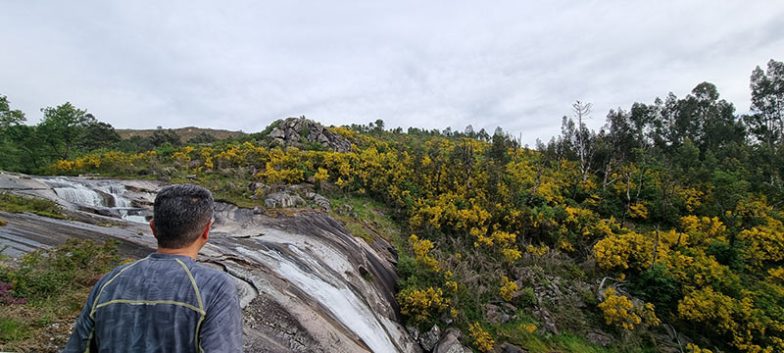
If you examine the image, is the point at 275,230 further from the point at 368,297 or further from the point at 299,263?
the point at 368,297

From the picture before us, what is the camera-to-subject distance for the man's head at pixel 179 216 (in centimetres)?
183

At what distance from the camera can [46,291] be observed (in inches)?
215

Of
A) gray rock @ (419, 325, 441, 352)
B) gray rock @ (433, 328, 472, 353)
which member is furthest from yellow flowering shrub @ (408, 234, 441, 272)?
gray rock @ (433, 328, 472, 353)

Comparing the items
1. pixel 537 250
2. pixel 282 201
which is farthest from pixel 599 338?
pixel 282 201

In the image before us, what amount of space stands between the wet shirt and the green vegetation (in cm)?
415

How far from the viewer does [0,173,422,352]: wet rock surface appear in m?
6.77

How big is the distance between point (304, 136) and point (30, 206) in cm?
2484

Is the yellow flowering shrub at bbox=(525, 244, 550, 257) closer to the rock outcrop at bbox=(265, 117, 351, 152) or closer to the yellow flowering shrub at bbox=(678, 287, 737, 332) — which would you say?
the yellow flowering shrub at bbox=(678, 287, 737, 332)

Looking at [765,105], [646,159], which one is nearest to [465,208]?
[646,159]

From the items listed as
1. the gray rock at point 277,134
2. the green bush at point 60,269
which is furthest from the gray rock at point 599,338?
the gray rock at point 277,134

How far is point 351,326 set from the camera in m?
8.64

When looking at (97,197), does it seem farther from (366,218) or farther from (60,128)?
(60,128)

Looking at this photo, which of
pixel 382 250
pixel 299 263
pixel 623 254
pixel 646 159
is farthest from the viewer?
pixel 646 159

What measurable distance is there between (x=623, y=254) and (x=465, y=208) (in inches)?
350
